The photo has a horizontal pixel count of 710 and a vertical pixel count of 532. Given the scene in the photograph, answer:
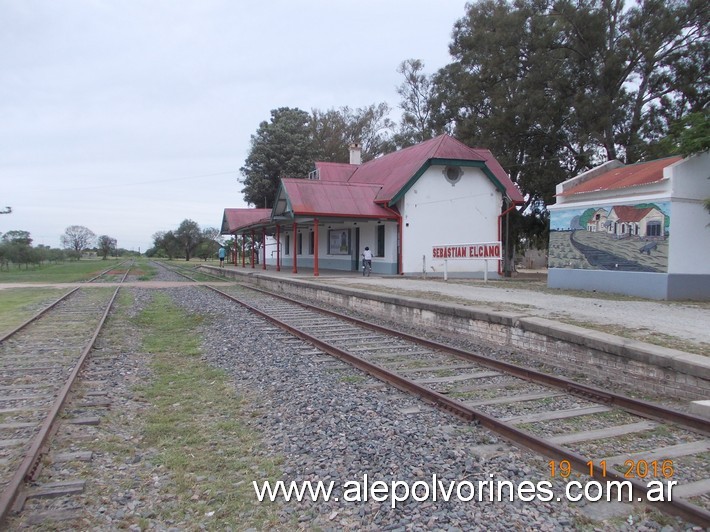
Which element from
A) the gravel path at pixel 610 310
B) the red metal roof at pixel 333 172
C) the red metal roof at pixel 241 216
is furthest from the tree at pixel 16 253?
the gravel path at pixel 610 310

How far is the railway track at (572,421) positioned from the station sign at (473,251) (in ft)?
41.2

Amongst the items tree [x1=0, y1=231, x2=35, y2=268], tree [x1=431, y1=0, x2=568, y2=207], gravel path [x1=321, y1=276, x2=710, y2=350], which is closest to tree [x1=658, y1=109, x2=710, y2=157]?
gravel path [x1=321, y1=276, x2=710, y2=350]

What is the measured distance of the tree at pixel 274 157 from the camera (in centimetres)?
4500

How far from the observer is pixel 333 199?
2423 centimetres

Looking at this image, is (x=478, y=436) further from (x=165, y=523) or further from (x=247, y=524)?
(x=165, y=523)

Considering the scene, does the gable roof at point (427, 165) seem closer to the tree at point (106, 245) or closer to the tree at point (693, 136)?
the tree at point (693, 136)

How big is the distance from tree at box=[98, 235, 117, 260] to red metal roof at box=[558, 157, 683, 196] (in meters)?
125

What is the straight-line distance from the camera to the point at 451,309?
1075cm

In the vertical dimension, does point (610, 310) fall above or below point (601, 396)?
above

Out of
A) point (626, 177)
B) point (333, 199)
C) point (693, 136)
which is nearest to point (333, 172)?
point (333, 199)

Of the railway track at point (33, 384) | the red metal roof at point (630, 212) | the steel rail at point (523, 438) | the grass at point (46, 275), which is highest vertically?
the red metal roof at point (630, 212)

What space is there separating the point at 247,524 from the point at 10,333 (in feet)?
30.0

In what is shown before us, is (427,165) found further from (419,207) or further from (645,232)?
(645,232)

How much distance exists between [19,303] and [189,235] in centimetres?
8161
